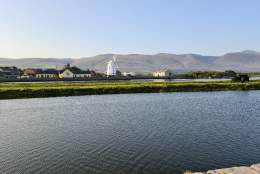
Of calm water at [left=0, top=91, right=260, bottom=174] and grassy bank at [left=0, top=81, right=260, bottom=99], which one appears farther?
grassy bank at [left=0, top=81, right=260, bottom=99]

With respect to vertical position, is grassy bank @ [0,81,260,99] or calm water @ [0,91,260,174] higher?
grassy bank @ [0,81,260,99]

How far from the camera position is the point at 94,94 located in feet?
315

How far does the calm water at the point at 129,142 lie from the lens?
82.8 ft

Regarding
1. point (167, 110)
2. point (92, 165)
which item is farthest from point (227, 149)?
point (167, 110)

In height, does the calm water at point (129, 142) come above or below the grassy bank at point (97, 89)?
below

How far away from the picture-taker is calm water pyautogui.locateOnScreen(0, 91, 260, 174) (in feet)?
82.8

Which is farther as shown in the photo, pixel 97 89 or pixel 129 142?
pixel 97 89

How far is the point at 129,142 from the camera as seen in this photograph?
32.4 meters

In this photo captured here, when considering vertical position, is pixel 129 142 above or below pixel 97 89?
below

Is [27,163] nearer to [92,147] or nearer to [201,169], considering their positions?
[92,147]

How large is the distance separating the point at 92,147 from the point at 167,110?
27.6 meters

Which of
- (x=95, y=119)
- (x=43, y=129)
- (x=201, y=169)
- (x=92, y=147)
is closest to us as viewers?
(x=201, y=169)

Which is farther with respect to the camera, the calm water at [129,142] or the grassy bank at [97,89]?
the grassy bank at [97,89]

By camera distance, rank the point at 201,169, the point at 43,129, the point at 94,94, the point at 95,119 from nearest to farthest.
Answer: the point at 201,169, the point at 43,129, the point at 95,119, the point at 94,94
